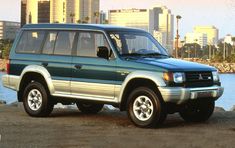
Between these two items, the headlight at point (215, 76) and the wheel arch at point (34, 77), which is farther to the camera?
the wheel arch at point (34, 77)

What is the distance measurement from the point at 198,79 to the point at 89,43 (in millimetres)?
2321

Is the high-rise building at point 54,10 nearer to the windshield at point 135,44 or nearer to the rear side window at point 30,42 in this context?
the rear side window at point 30,42

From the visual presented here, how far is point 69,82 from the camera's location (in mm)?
11469

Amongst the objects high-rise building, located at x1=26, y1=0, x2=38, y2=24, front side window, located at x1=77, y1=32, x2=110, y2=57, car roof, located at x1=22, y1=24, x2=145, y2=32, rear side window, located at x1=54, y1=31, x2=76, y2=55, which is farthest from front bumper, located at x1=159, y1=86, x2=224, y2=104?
high-rise building, located at x1=26, y1=0, x2=38, y2=24

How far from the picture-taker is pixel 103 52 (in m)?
10.8

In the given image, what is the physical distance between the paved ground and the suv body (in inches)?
14.9

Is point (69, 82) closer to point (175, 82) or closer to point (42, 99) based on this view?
point (42, 99)

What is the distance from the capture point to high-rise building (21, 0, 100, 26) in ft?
518

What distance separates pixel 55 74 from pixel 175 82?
2.80 m

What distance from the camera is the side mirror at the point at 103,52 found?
10.8 m

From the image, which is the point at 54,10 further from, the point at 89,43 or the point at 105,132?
the point at 105,132

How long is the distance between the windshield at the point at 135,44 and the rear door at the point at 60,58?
103cm

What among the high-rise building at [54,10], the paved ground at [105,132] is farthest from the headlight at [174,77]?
the high-rise building at [54,10]

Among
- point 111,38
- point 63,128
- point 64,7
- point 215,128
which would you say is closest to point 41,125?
point 63,128
